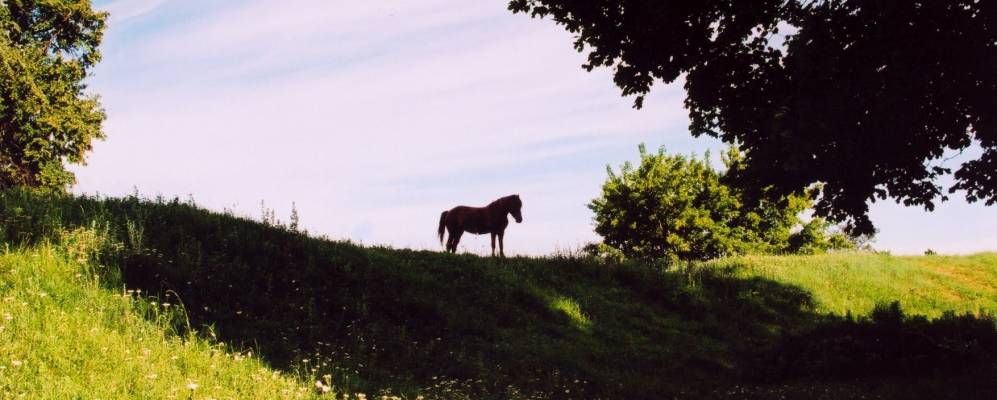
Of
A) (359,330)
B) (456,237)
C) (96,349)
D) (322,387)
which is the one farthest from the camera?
(456,237)

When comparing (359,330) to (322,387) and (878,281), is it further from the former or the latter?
(878,281)

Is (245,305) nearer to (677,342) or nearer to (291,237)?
(291,237)

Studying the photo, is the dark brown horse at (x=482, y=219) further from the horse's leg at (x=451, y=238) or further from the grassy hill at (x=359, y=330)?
the grassy hill at (x=359, y=330)

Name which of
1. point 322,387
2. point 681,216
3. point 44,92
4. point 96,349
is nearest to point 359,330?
point 322,387

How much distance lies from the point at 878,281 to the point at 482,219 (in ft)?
52.8

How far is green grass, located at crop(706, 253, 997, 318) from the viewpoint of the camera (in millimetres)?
20858

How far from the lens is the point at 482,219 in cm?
2227

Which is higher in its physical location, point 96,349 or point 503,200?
point 503,200

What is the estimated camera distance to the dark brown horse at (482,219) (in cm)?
2162

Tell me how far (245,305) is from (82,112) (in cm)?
2916

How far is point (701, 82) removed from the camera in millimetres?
12867

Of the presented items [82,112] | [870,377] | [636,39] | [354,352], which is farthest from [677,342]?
[82,112]

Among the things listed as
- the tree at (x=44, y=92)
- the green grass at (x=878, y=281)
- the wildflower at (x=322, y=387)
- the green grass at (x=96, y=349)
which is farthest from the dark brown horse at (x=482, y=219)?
the tree at (x=44, y=92)

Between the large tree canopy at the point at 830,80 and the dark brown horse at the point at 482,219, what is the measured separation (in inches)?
348
